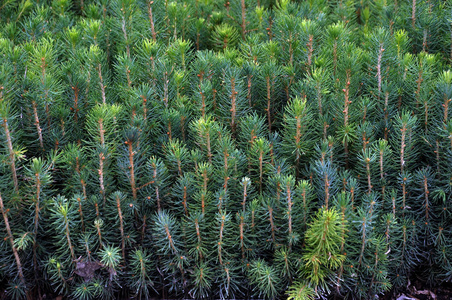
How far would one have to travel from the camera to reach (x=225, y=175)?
253 cm

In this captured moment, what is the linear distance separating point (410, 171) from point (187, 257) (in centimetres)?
136

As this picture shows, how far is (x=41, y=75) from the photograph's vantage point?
2.71 m

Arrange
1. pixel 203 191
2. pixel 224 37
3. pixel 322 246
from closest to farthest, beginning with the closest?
1. pixel 322 246
2. pixel 203 191
3. pixel 224 37

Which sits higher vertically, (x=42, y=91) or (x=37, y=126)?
(x=42, y=91)

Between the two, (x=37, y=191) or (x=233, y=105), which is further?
(x=233, y=105)

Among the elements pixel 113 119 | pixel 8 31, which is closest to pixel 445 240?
pixel 113 119

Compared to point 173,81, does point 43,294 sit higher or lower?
lower

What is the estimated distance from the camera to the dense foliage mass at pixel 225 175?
250 cm

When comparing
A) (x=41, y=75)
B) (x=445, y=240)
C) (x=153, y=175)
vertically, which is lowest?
(x=445, y=240)

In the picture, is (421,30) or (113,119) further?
(421,30)

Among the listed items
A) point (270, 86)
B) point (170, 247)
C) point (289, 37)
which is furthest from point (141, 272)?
point (289, 37)

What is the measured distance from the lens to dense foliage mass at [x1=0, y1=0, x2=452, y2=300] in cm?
250

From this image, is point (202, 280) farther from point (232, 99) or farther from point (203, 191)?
point (232, 99)

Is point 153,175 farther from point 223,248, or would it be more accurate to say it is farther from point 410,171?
point 410,171
